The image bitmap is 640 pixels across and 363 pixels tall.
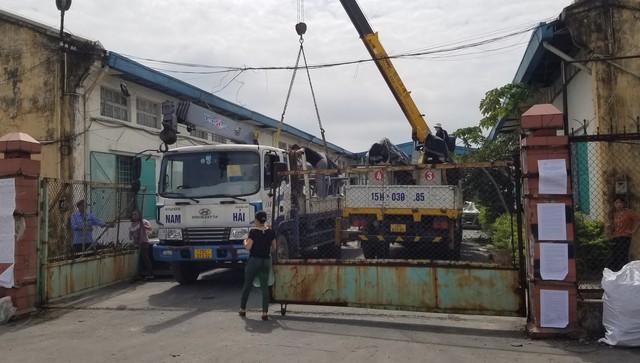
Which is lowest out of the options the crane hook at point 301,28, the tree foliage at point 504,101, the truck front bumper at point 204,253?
the truck front bumper at point 204,253

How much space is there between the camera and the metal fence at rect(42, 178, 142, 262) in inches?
354

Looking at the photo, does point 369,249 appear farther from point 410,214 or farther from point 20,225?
point 20,225

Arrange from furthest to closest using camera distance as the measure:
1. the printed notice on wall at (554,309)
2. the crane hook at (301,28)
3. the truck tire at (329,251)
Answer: the truck tire at (329,251) → the crane hook at (301,28) → the printed notice on wall at (554,309)

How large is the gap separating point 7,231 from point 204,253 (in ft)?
9.94

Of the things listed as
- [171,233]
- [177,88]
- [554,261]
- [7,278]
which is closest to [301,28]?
[177,88]

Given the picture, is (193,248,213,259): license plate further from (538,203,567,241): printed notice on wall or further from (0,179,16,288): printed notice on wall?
(538,203,567,241): printed notice on wall

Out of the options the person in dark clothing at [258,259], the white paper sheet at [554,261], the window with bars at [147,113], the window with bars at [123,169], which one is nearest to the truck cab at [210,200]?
the person in dark clothing at [258,259]

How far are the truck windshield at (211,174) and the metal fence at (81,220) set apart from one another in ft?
5.17

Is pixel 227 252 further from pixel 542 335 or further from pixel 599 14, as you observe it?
pixel 599 14

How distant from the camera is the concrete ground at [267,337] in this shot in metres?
5.48

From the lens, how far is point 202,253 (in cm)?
909

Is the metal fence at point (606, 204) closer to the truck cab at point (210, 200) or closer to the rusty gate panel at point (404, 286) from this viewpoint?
the rusty gate panel at point (404, 286)

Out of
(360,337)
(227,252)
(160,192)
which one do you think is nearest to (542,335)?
(360,337)

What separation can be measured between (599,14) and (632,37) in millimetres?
760
